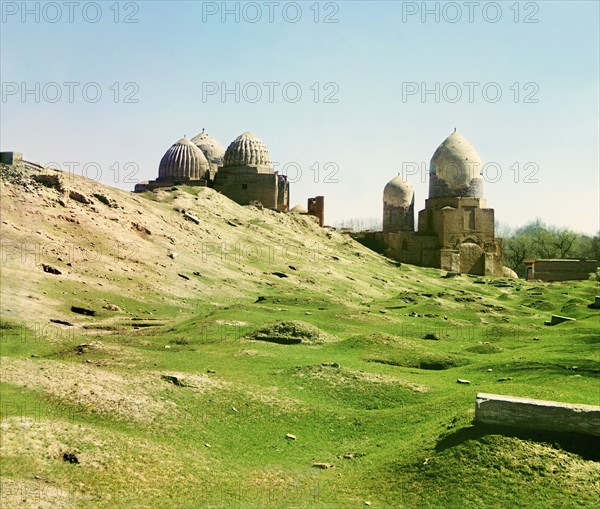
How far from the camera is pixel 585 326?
2744 cm

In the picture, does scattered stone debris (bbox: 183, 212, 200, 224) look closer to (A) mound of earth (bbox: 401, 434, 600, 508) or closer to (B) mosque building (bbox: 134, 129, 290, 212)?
(B) mosque building (bbox: 134, 129, 290, 212)

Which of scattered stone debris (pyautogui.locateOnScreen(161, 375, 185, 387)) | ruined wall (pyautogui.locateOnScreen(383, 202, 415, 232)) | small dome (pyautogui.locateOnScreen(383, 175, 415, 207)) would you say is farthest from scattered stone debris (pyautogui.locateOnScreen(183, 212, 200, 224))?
small dome (pyautogui.locateOnScreen(383, 175, 415, 207))

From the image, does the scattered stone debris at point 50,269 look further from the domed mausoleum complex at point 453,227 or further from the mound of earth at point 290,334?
the domed mausoleum complex at point 453,227

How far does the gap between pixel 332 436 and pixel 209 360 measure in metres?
5.40

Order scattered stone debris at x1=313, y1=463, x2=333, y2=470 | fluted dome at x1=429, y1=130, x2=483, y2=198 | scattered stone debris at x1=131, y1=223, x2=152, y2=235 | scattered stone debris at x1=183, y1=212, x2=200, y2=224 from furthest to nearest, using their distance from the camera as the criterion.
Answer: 1. fluted dome at x1=429, y1=130, x2=483, y2=198
2. scattered stone debris at x1=183, y1=212, x2=200, y2=224
3. scattered stone debris at x1=131, y1=223, x2=152, y2=235
4. scattered stone debris at x1=313, y1=463, x2=333, y2=470

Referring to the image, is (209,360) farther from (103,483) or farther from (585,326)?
(585,326)

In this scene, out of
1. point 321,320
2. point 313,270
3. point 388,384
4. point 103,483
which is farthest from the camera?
point 313,270

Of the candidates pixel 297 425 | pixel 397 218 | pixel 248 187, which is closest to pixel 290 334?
pixel 297 425

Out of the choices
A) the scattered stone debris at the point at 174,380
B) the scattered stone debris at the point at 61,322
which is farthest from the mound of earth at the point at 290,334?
the scattered stone debris at the point at 174,380

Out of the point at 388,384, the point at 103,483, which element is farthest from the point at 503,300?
the point at 103,483

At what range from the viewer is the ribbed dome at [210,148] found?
210 feet

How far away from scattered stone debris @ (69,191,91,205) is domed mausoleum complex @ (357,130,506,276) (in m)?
32.3

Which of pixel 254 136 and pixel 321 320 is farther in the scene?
pixel 254 136

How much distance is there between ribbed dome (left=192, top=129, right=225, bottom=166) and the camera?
6406cm
